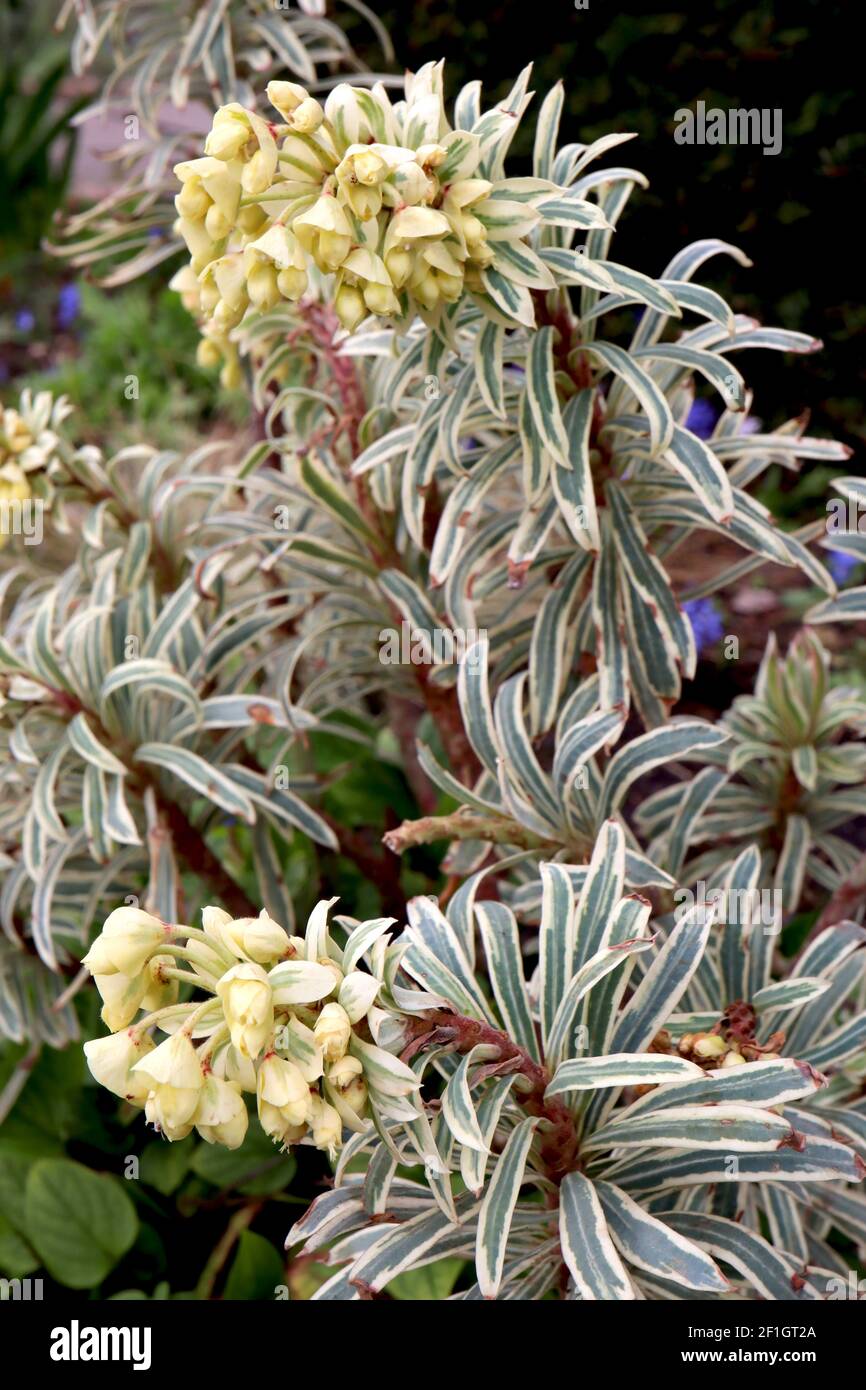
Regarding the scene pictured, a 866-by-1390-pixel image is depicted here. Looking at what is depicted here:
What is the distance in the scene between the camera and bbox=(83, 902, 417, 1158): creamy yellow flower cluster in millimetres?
771

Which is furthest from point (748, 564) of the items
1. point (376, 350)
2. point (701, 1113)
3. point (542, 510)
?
point (701, 1113)

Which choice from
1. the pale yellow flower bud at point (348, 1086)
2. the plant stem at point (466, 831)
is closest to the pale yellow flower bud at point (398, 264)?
the plant stem at point (466, 831)

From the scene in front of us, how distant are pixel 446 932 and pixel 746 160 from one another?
1.96 m

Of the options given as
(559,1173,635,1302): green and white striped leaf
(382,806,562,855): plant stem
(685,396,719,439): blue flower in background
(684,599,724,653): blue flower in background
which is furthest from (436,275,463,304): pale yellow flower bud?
(685,396,719,439): blue flower in background

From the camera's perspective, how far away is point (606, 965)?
0.97 m

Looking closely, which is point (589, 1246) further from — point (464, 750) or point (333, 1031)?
point (464, 750)

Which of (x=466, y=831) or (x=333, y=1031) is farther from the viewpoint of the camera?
(x=466, y=831)

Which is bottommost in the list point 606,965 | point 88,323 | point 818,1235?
point 818,1235

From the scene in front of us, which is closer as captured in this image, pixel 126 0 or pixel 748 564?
pixel 748 564

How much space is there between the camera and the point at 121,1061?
0.80 m

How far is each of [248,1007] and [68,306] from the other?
398 centimetres

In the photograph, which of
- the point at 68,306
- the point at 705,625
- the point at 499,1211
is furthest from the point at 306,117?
the point at 68,306
